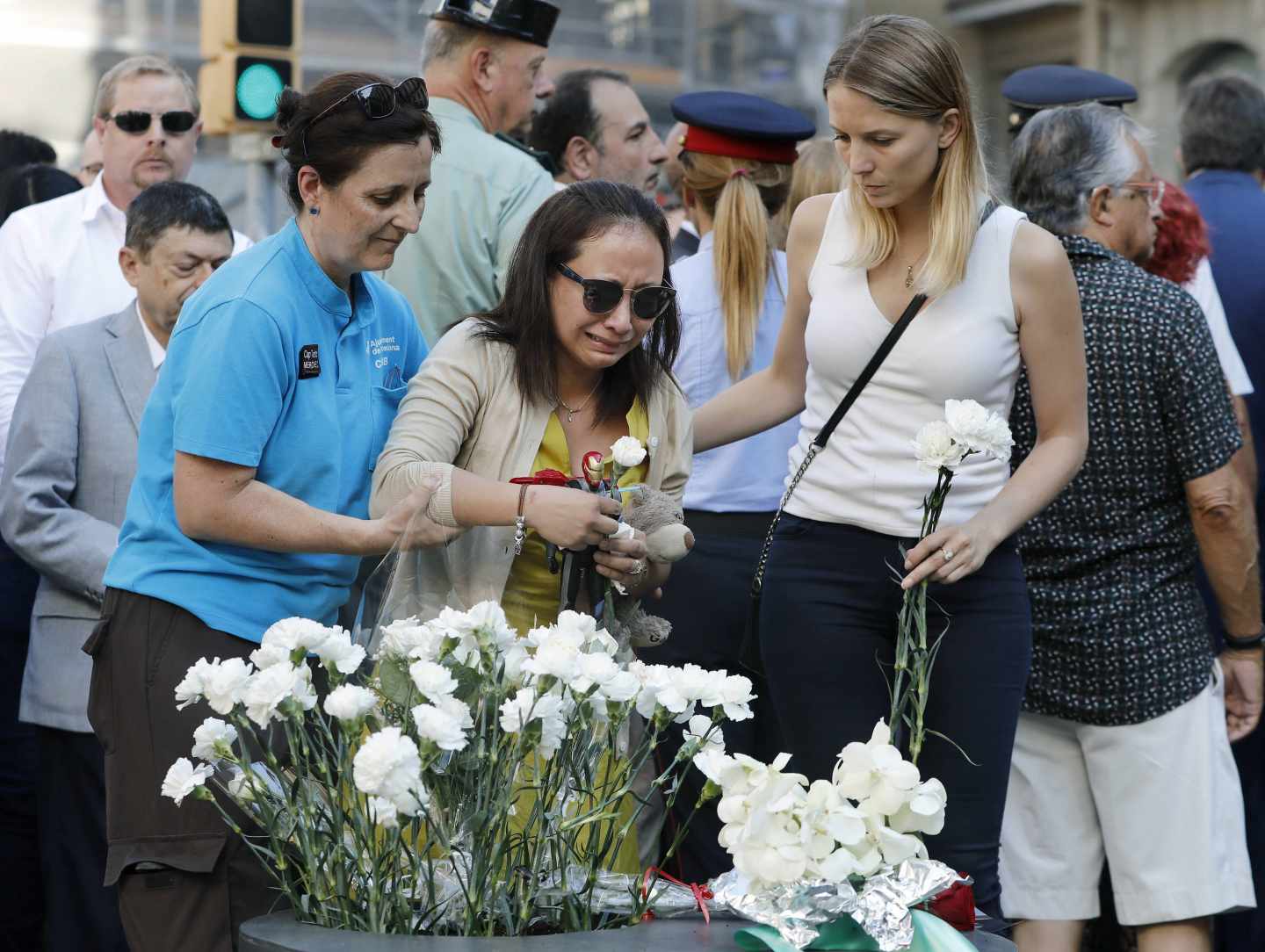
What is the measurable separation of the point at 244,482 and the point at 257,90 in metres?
4.38

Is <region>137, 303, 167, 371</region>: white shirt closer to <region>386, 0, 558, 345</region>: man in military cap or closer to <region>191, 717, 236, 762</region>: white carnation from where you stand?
<region>386, 0, 558, 345</region>: man in military cap

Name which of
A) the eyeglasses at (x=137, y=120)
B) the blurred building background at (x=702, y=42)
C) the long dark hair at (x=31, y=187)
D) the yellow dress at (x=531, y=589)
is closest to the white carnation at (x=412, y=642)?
the yellow dress at (x=531, y=589)

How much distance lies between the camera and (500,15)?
4.38 meters

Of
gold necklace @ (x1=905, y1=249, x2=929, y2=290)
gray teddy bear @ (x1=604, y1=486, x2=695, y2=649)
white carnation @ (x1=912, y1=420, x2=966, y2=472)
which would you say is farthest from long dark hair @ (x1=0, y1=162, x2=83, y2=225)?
white carnation @ (x1=912, y1=420, x2=966, y2=472)

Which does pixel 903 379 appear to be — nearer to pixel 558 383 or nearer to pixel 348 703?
pixel 558 383

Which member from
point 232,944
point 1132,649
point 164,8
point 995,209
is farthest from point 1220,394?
point 164,8

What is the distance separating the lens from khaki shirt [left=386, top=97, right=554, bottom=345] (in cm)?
417

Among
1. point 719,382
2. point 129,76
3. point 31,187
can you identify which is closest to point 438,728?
point 719,382

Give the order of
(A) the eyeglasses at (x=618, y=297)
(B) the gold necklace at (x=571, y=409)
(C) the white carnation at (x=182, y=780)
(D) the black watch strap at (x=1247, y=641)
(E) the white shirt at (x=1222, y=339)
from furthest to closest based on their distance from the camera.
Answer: (E) the white shirt at (x=1222, y=339)
(D) the black watch strap at (x=1247, y=641)
(B) the gold necklace at (x=571, y=409)
(A) the eyeglasses at (x=618, y=297)
(C) the white carnation at (x=182, y=780)

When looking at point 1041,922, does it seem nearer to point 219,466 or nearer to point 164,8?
point 219,466

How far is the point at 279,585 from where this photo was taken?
2.71 meters

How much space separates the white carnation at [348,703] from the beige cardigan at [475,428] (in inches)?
25.2

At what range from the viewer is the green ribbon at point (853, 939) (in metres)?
1.93

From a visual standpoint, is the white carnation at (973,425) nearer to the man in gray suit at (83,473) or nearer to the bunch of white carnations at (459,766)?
the bunch of white carnations at (459,766)
